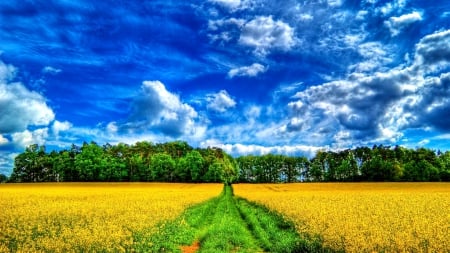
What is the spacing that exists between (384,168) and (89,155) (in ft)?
316

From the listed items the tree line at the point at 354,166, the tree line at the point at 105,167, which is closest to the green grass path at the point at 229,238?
the tree line at the point at 105,167

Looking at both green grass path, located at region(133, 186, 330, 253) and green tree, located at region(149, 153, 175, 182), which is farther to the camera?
green tree, located at region(149, 153, 175, 182)

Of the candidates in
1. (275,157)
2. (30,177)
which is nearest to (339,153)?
(275,157)

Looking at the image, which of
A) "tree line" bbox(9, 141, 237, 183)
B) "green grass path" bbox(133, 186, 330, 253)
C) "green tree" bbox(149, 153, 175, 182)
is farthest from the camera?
"green tree" bbox(149, 153, 175, 182)

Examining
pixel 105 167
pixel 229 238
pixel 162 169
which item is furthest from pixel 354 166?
pixel 229 238

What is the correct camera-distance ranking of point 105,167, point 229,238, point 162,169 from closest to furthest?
point 229,238 < point 105,167 < point 162,169

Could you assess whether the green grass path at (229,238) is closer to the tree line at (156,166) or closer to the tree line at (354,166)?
the tree line at (156,166)

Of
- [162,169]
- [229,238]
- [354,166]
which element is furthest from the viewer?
[354,166]

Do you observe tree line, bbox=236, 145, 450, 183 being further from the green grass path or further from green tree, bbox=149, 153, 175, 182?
the green grass path

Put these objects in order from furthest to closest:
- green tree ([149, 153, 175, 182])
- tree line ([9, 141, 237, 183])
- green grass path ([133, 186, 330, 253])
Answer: green tree ([149, 153, 175, 182])
tree line ([9, 141, 237, 183])
green grass path ([133, 186, 330, 253])

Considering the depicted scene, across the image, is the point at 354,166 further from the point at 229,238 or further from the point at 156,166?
the point at 229,238

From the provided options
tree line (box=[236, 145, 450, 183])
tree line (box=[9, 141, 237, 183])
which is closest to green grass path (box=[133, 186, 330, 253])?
tree line (box=[9, 141, 237, 183])

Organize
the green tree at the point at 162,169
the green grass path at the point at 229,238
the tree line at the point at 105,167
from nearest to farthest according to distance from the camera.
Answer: the green grass path at the point at 229,238 < the tree line at the point at 105,167 < the green tree at the point at 162,169

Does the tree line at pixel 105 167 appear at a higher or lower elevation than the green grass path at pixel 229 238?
higher
